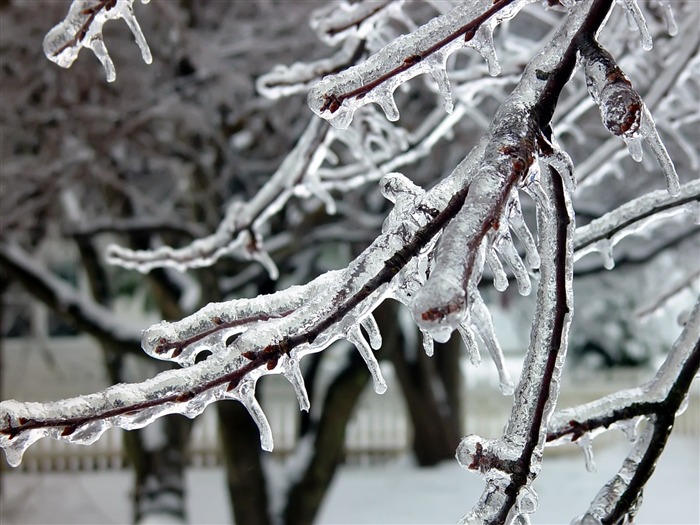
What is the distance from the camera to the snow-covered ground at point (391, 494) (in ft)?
25.9

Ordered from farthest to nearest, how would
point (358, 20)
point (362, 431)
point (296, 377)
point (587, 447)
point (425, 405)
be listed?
point (362, 431)
point (425, 405)
point (358, 20)
point (587, 447)
point (296, 377)

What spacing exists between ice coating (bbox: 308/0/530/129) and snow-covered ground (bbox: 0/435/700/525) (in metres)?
6.81

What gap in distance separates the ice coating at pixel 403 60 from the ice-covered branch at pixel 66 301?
506cm

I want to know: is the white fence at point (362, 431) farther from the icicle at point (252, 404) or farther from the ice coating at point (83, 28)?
the icicle at point (252, 404)

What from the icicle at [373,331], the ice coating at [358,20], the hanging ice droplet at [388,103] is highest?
the ice coating at [358,20]

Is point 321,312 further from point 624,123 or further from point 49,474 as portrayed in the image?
point 49,474

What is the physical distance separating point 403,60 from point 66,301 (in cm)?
527

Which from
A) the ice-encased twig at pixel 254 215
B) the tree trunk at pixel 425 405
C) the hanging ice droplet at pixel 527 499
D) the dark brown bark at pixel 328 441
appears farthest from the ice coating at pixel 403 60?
the tree trunk at pixel 425 405

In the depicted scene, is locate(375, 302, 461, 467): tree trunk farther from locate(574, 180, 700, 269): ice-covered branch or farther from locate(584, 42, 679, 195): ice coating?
locate(584, 42, 679, 195): ice coating

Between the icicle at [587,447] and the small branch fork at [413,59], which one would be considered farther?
the icicle at [587,447]

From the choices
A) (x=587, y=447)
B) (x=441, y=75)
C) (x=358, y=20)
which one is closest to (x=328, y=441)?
(x=358, y=20)

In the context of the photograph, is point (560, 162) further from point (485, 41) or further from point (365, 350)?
point (365, 350)

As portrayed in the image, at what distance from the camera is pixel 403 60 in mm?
1100

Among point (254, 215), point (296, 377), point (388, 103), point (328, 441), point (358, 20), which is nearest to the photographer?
point (296, 377)
